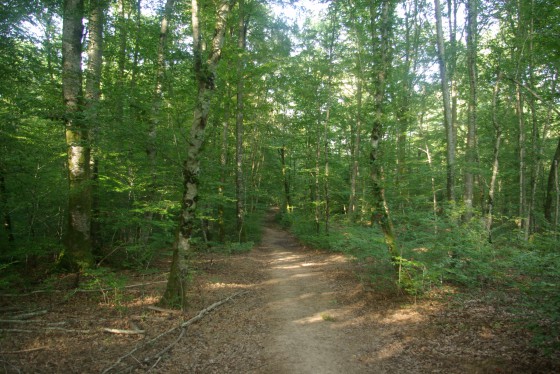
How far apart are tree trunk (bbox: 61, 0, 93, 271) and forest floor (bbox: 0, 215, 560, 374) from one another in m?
0.88

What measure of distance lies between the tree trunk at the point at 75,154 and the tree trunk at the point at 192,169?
2.98 meters

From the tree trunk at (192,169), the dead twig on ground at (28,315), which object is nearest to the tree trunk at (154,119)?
the tree trunk at (192,169)

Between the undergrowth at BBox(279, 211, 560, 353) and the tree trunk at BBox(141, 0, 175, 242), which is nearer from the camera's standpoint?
the undergrowth at BBox(279, 211, 560, 353)

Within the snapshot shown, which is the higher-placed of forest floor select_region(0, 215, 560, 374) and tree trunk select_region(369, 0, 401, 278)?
tree trunk select_region(369, 0, 401, 278)

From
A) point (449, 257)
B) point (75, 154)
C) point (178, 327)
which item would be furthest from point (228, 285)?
point (449, 257)

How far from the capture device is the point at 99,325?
19.5 ft

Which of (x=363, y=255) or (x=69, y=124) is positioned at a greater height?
(x=69, y=124)

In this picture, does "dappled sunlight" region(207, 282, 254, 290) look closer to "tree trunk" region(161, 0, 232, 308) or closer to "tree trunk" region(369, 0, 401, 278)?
"tree trunk" region(161, 0, 232, 308)

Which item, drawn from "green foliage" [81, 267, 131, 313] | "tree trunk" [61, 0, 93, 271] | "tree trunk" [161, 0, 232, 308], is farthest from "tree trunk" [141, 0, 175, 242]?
"green foliage" [81, 267, 131, 313]

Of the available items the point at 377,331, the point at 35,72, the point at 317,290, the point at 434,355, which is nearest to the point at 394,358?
the point at 434,355

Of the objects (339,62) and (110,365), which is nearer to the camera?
(110,365)

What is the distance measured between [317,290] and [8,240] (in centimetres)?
990

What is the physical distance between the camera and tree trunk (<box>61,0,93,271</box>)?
7891 mm

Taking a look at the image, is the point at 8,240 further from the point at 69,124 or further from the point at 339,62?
the point at 339,62
